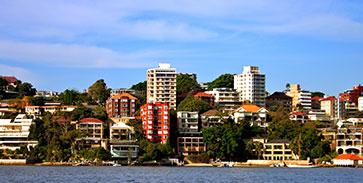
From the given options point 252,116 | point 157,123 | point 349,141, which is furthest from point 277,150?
point 157,123

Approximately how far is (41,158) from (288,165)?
100 feet

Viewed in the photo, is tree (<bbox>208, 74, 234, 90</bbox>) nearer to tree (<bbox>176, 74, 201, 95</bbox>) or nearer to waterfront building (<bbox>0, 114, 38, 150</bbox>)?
tree (<bbox>176, 74, 201, 95</bbox>)

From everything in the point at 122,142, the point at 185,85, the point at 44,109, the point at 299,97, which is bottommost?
the point at 122,142

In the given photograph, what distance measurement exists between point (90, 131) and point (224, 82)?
41.7 metres

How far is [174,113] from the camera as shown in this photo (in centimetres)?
10194

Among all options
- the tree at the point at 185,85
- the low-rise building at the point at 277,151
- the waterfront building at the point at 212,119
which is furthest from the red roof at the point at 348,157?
the tree at the point at 185,85

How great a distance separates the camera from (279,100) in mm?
128875

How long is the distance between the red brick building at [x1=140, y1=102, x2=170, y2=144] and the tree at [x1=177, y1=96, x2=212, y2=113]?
31.9ft

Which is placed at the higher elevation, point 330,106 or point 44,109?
point 330,106

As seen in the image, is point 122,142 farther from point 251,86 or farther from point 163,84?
point 251,86

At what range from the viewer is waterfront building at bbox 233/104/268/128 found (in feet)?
343

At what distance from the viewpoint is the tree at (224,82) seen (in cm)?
13162

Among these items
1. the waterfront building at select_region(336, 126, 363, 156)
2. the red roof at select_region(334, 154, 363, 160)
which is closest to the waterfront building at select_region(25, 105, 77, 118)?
the waterfront building at select_region(336, 126, 363, 156)

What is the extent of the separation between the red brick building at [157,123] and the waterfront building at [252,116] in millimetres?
12078
